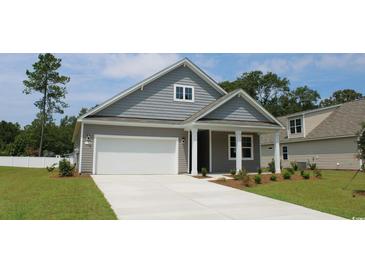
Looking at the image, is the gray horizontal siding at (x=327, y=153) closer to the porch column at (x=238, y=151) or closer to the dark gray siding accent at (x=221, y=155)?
the dark gray siding accent at (x=221, y=155)

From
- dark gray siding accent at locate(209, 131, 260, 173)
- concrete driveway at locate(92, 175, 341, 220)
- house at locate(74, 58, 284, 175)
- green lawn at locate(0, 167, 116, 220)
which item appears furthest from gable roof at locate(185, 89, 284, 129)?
green lawn at locate(0, 167, 116, 220)

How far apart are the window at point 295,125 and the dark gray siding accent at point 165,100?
11176 millimetres

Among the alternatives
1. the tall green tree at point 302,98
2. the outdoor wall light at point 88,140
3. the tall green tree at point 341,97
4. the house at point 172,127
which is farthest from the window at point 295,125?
the tall green tree at point 341,97

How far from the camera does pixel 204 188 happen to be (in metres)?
11.0

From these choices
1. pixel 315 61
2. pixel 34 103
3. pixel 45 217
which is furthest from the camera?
pixel 34 103

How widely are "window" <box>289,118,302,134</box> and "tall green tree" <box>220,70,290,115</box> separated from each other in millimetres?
25124

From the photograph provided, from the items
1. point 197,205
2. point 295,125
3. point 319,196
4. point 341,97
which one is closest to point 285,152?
point 295,125

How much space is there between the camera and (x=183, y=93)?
18281 millimetres

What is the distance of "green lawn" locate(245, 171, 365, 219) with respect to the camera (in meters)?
7.35

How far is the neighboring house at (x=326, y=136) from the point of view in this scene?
21.5 metres

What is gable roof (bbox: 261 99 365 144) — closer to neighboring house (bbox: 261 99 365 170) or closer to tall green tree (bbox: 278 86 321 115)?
neighboring house (bbox: 261 99 365 170)

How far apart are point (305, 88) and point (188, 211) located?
53.4m
